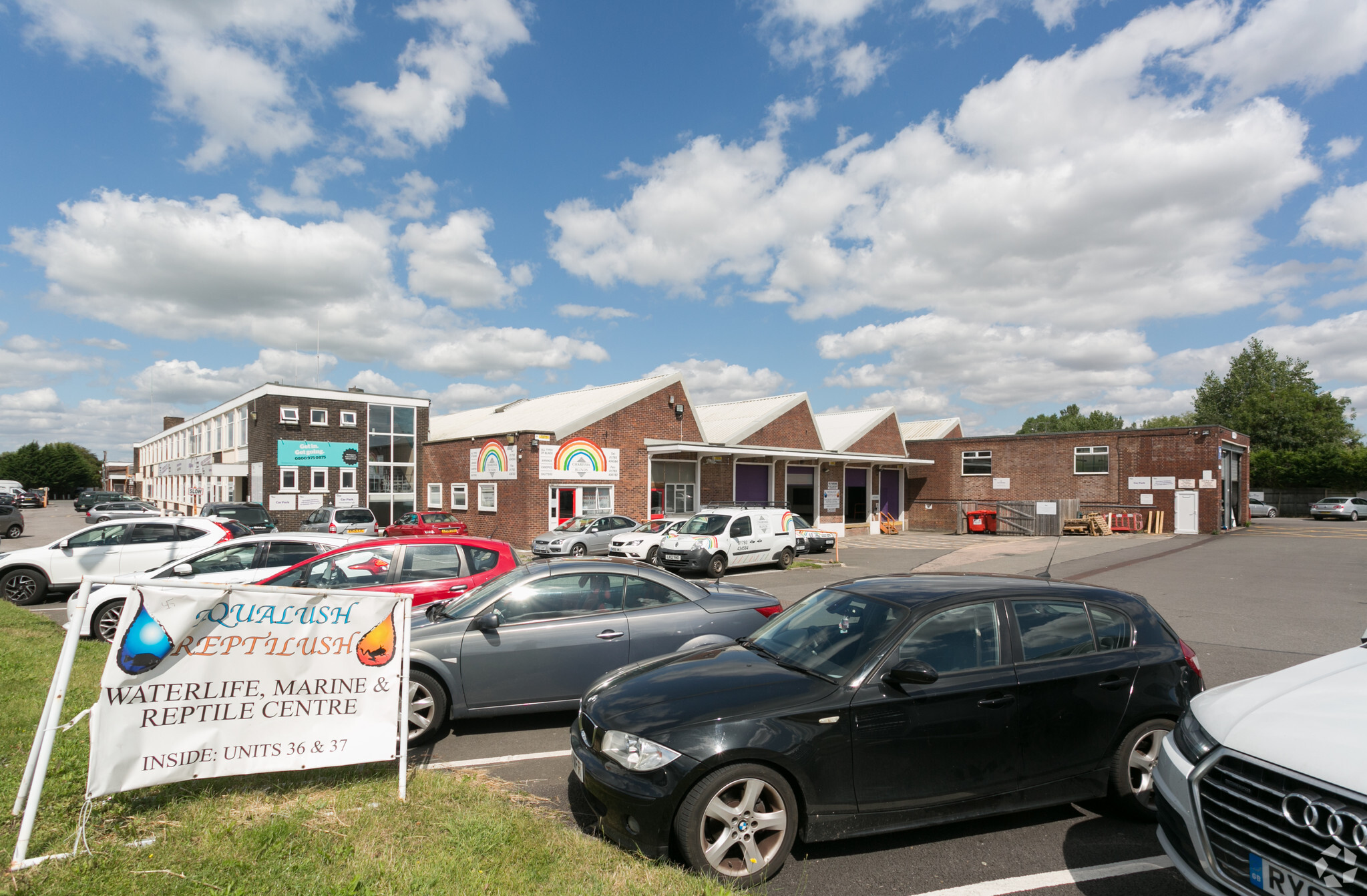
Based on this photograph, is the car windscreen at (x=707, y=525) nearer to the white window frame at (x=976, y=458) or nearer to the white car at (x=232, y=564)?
the white car at (x=232, y=564)

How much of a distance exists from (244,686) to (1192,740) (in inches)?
194

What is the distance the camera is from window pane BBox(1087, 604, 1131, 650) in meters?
4.66

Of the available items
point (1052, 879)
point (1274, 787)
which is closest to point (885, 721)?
point (1052, 879)

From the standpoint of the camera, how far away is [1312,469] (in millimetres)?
52344

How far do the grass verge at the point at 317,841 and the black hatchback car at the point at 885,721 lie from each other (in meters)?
0.37

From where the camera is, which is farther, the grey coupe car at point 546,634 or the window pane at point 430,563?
the window pane at point 430,563

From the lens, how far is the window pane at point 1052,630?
14.6ft

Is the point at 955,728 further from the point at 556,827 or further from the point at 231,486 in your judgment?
the point at 231,486

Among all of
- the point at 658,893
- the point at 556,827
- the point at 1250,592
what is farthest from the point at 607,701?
the point at 1250,592

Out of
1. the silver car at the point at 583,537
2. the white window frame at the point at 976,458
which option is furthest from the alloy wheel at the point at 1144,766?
Result: the white window frame at the point at 976,458

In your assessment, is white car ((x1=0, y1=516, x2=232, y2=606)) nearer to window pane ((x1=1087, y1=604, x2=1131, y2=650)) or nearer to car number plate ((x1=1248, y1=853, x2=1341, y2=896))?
window pane ((x1=1087, y1=604, x2=1131, y2=650))

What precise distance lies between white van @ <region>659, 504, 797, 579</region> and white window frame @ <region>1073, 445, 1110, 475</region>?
2231 centimetres

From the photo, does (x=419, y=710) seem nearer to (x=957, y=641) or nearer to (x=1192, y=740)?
(x=957, y=641)

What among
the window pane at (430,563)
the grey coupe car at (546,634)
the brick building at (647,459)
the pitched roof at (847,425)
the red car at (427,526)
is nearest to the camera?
the grey coupe car at (546,634)
